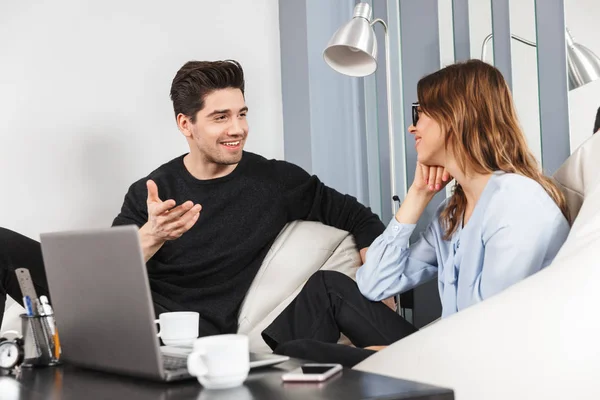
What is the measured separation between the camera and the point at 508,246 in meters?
1.73

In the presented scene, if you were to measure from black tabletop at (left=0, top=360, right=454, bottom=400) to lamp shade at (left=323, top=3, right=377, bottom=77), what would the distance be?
144cm

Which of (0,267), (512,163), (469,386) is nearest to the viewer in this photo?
(469,386)

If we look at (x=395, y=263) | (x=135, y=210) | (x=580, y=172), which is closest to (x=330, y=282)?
(x=395, y=263)

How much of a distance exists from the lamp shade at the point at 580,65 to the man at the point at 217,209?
0.78 metres

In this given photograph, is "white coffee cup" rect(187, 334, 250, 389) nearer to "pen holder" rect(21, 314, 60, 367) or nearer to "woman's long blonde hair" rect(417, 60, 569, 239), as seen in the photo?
"pen holder" rect(21, 314, 60, 367)

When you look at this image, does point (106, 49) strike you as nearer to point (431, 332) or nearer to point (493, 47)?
point (493, 47)

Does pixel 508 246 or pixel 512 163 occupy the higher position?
pixel 512 163

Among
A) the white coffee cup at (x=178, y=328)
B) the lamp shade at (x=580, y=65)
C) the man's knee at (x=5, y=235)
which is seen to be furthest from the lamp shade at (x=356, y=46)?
the white coffee cup at (x=178, y=328)

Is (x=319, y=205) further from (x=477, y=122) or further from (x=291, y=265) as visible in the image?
(x=477, y=122)

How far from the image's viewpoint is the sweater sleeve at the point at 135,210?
8.75ft

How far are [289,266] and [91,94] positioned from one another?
3.98 ft

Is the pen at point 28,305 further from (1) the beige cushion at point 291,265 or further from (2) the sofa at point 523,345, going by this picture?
(1) the beige cushion at point 291,265

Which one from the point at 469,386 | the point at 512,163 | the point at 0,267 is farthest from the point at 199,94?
the point at 469,386

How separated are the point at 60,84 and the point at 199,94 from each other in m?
0.68
